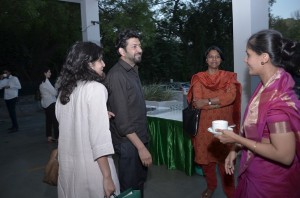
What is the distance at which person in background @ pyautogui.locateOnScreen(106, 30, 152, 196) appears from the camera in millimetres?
1992

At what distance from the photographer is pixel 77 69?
1574 millimetres

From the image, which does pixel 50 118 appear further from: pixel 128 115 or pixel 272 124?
pixel 272 124

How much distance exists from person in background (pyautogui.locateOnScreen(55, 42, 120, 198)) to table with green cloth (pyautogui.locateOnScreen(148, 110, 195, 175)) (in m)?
2.00

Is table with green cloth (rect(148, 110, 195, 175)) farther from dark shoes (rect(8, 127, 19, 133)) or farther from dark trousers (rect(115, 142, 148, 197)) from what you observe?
dark shoes (rect(8, 127, 19, 133))

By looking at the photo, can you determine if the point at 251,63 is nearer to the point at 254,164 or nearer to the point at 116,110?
the point at 254,164

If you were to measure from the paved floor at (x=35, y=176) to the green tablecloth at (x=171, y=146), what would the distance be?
10 cm

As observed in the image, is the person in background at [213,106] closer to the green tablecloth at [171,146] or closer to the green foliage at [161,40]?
the green tablecloth at [171,146]

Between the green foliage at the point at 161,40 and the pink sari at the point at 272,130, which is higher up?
the green foliage at the point at 161,40

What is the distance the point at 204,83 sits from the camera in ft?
9.53

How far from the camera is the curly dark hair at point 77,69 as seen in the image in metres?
1.57

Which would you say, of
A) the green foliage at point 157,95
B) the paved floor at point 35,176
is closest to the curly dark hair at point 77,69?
the paved floor at point 35,176

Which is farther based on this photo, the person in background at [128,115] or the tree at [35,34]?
the tree at [35,34]

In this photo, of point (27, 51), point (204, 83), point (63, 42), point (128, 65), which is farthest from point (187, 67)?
point (128, 65)

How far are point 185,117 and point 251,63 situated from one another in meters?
1.51
